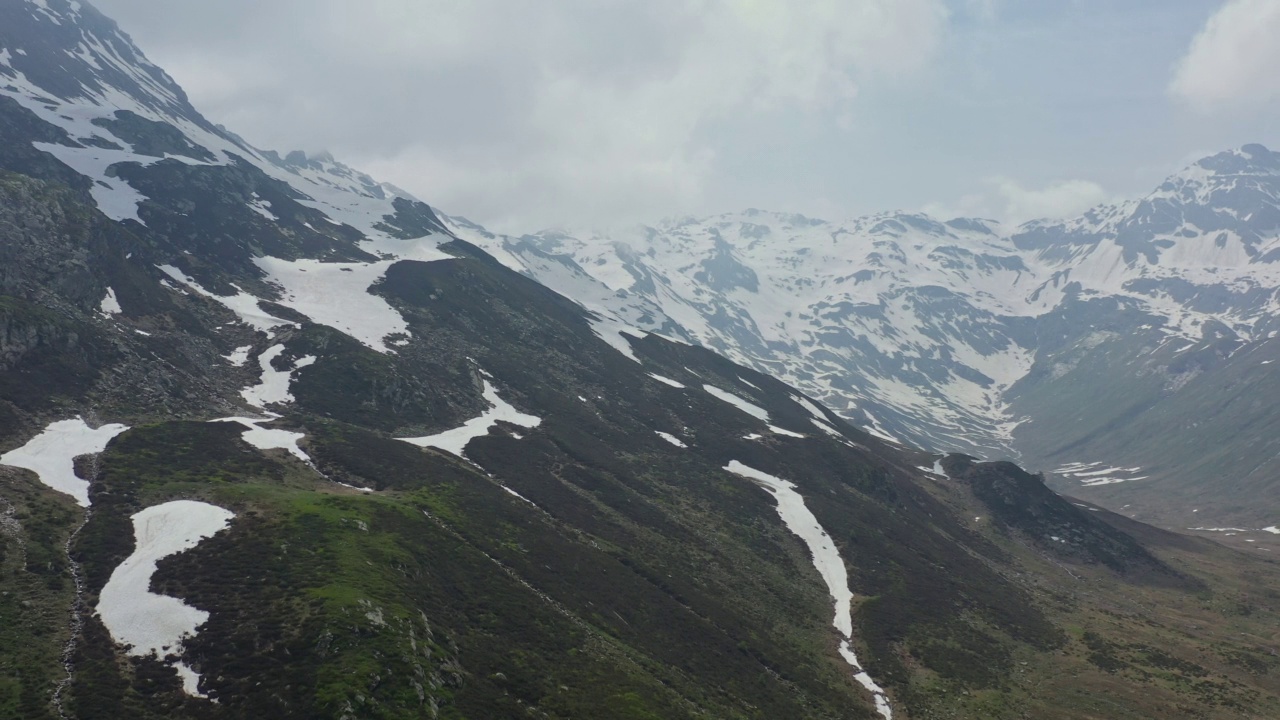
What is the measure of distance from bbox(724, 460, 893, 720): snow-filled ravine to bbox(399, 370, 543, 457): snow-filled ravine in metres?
38.9

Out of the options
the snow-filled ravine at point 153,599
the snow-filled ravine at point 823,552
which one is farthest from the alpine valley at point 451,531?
the snow-filled ravine at point 823,552

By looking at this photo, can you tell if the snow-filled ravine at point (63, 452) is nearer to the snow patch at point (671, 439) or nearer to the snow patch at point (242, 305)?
the snow patch at point (242, 305)

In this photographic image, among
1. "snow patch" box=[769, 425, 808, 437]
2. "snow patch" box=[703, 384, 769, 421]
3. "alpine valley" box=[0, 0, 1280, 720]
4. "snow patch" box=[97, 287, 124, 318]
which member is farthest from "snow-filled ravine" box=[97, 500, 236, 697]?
"snow patch" box=[703, 384, 769, 421]

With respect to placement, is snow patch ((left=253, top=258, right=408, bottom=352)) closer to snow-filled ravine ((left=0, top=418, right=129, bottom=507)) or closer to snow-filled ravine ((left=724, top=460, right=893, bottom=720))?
snow-filled ravine ((left=0, top=418, right=129, bottom=507))

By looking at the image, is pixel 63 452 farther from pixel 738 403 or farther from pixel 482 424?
pixel 738 403

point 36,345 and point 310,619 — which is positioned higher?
point 36,345

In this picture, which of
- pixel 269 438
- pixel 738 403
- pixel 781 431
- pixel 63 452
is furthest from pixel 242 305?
pixel 781 431

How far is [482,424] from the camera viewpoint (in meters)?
123

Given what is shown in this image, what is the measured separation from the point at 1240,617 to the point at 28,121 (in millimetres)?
265460

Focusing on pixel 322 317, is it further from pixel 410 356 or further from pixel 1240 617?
pixel 1240 617

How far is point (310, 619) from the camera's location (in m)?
47.4

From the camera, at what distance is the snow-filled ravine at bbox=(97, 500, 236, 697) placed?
43.9 m

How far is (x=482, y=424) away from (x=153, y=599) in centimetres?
7509

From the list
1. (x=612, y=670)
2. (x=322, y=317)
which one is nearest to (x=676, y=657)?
(x=612, y=670)
